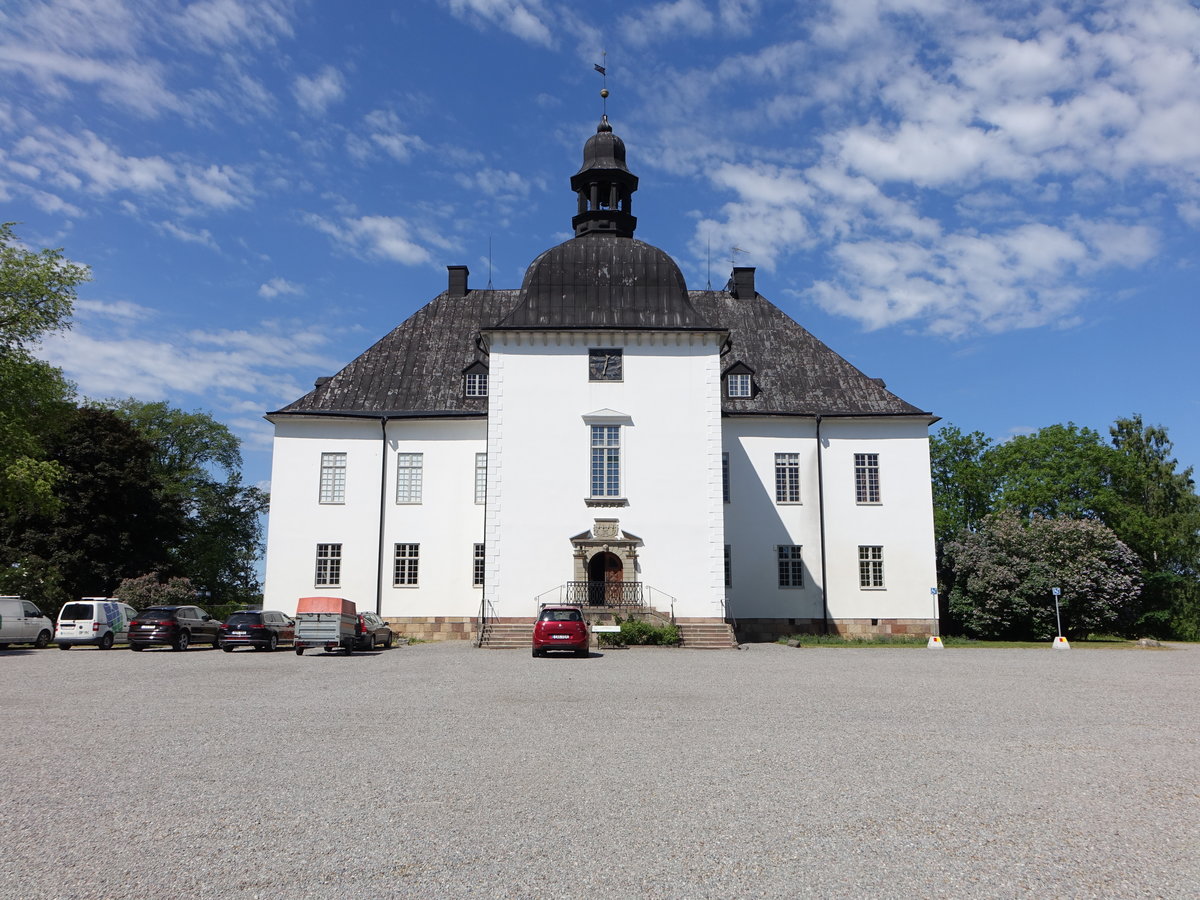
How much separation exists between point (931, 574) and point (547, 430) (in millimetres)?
15304

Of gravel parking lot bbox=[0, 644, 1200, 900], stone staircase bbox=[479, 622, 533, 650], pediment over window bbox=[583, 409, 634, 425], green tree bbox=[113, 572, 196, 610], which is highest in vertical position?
pediment over window bbox=[583, 409, 634, 425]

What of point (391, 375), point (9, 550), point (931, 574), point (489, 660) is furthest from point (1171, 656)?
point (9, 550)

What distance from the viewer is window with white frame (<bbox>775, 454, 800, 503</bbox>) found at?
113 feet

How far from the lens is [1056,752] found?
8.83m

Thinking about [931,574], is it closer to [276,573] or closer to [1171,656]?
[1171,656]

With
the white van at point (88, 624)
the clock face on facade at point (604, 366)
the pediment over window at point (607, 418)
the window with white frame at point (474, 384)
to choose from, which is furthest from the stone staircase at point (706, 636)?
the white van at point (88, 624)

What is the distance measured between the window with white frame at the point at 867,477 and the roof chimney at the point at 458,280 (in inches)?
702

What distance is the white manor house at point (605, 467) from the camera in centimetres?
2983

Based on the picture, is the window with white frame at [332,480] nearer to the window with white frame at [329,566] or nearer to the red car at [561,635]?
the window with white frame at [329,566]

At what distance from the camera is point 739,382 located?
1404 inches

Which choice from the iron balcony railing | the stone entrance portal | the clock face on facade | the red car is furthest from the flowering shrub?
the red car

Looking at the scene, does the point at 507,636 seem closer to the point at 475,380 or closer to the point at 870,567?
the point at 475,380

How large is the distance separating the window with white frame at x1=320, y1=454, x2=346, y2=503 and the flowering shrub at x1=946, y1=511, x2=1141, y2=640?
23422 mm

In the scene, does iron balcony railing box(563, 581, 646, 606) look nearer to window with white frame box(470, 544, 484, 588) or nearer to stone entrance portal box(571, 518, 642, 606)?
stone entrance portal box(571, 518, 642, 606)
